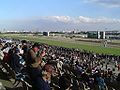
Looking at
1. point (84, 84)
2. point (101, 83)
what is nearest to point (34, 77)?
point (84, 84)

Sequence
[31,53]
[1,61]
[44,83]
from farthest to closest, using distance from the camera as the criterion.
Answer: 1. [1,61]
2. [31,53]
3. [44,83]

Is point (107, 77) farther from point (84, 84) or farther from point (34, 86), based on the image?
point (34, 86)

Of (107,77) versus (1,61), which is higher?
(1,61)

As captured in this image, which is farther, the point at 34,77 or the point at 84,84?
the point at 84,84

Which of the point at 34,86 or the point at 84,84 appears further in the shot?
the point at 84,84

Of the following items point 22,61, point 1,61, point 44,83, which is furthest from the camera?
point 1,61

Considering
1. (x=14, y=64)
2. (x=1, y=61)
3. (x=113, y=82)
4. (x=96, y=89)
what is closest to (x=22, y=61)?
(x=14, y=64)

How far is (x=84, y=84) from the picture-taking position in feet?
65.7

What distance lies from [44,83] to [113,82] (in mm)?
14379

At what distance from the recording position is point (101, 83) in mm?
21156

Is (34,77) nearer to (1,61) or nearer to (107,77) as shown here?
(1,61)

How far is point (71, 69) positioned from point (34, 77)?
13.4m

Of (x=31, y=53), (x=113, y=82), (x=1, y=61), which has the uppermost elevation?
(x=31, y=53)

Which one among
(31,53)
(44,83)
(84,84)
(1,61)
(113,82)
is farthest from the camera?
(113,82)
